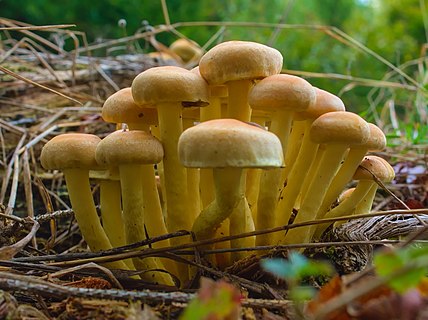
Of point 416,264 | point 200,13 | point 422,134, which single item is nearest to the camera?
point 416,264

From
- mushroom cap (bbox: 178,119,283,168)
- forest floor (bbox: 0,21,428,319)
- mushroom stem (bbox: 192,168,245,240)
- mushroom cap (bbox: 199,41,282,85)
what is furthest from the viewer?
mushroom cap (bbox: 199,41,282,85)

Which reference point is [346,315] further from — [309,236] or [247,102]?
[247,102]

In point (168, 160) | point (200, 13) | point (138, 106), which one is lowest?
point (200, 13)

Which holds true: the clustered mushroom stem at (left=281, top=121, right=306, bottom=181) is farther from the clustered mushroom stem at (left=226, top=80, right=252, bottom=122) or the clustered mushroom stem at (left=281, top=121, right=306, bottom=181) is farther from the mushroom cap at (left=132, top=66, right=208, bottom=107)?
the mushroom cap at (left=132, top=66, right=208, bottom=107)

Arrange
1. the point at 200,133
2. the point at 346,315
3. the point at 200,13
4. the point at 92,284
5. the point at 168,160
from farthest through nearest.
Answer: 1. the point at 200,13
2. the point at 168,160
3. the point at 92,284
4. the point at 200,133
5. the point at 346,315

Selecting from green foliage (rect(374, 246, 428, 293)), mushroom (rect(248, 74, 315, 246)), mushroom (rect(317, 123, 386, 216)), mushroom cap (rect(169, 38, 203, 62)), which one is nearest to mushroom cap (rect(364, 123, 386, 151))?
mushroom (rect(317, 123, 386, 216))

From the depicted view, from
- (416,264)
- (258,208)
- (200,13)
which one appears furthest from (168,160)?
(200,13)

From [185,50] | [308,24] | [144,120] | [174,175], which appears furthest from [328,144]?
[308,24]

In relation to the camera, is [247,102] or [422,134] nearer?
[247,102]
